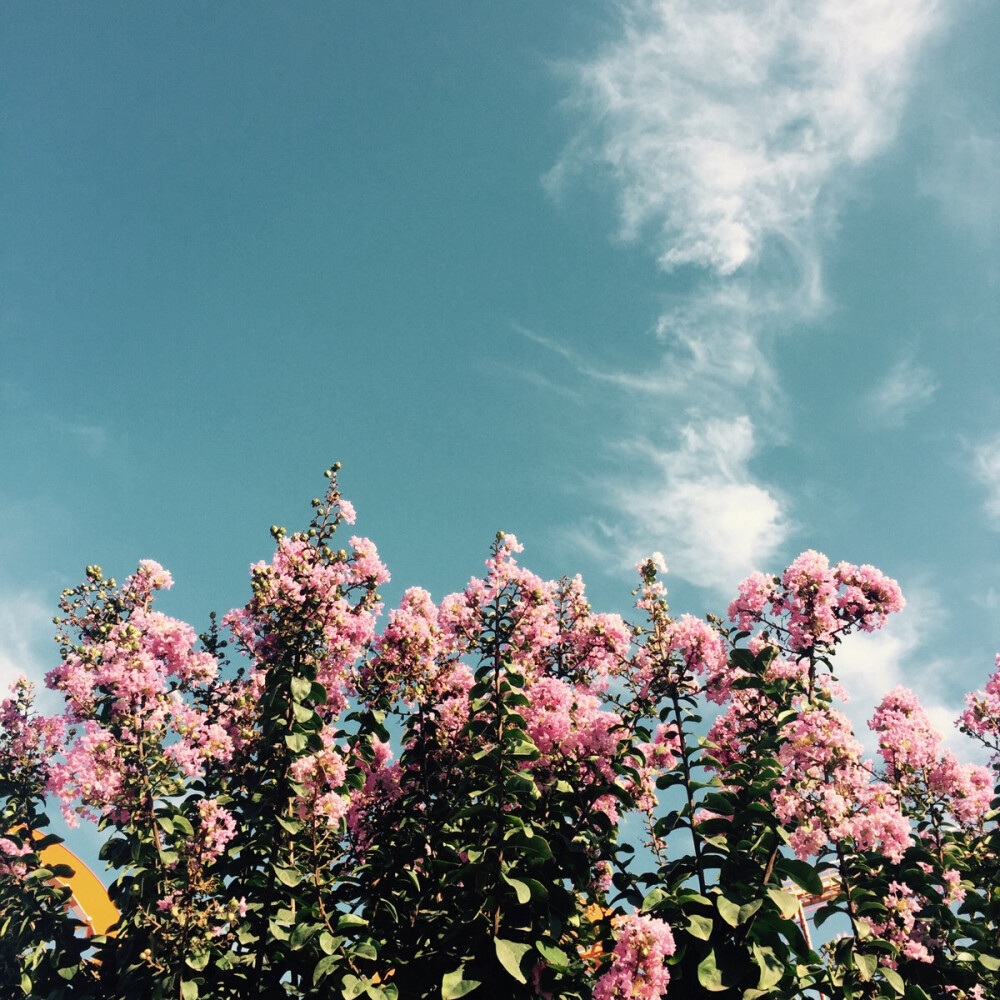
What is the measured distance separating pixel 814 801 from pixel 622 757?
1.98 metres

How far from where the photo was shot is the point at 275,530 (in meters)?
9.61

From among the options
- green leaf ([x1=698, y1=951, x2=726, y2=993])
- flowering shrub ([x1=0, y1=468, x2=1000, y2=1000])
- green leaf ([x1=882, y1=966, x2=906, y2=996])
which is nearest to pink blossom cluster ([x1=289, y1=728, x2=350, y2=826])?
flowering shrub ([x1=0, y1=468, x2=1000, y2=1000])

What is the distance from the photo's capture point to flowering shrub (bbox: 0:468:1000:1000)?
7973 mm

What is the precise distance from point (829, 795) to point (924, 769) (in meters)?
3.07

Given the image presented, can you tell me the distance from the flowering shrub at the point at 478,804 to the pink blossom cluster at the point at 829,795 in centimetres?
3

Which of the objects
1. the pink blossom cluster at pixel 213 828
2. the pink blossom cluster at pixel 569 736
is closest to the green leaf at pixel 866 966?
the pink blossom cluster at pixel 569 736

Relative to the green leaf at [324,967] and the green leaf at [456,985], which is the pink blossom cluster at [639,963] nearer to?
the green leaf at [456,985]

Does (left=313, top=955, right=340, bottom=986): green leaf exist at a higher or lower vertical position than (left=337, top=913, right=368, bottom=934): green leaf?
lower

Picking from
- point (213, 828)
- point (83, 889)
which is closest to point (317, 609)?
point (213, 828)

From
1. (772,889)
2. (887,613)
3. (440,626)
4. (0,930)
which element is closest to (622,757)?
(772,889)

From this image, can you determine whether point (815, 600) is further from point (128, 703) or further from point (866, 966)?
point (128, 703)

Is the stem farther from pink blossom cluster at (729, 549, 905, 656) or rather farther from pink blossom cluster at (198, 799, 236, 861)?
pink blossom cluster at (198, 799, 236, 861)

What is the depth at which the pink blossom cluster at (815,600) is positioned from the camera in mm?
9359

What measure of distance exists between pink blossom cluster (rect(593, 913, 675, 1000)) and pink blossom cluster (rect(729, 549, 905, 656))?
12.1 ft
